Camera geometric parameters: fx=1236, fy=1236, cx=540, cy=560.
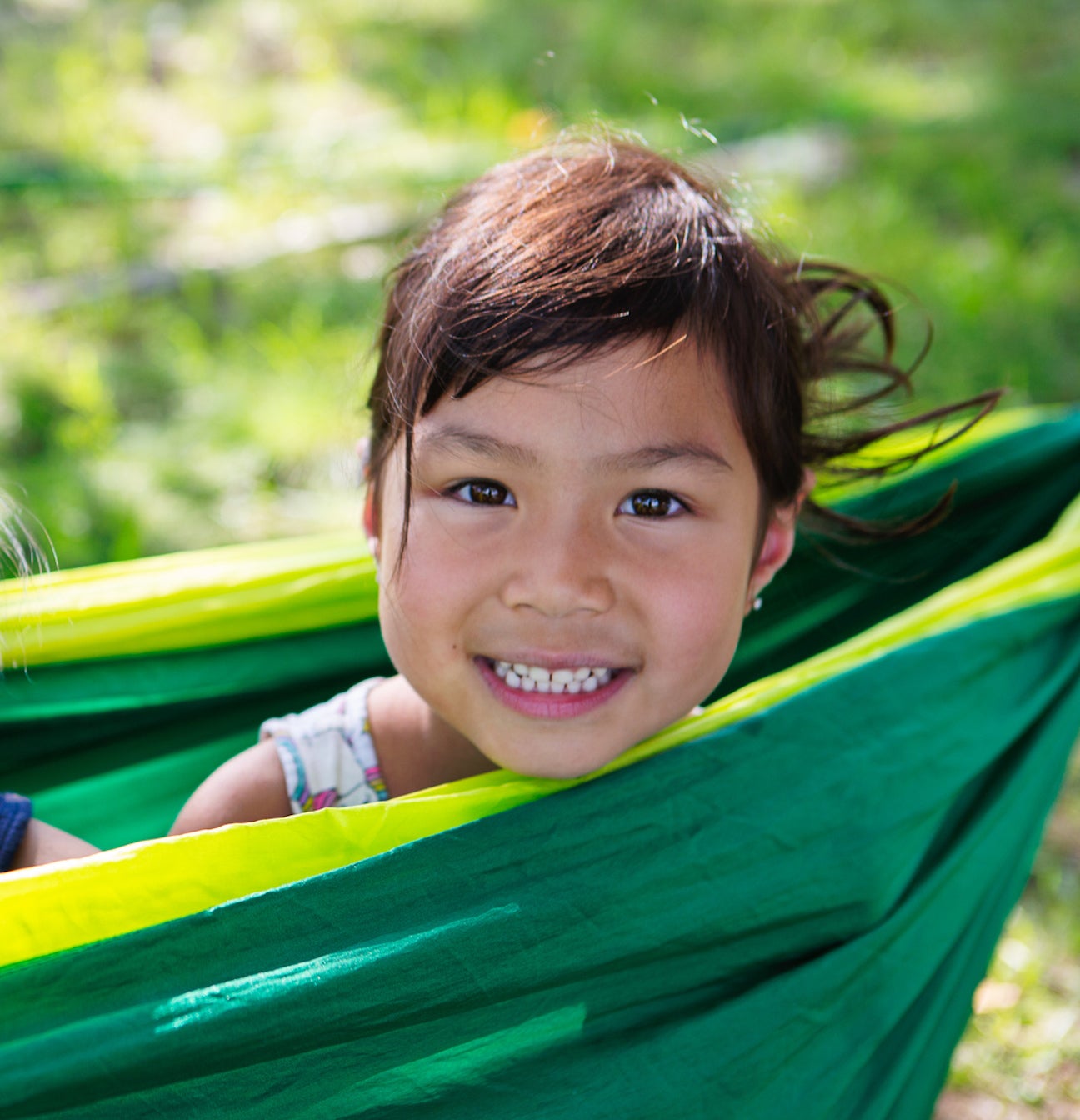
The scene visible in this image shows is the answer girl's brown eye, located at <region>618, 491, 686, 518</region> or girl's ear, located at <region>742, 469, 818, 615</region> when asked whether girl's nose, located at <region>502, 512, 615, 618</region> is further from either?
girl's ear, located at <region>742, 469, 818, 615</region>

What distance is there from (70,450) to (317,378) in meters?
0.58

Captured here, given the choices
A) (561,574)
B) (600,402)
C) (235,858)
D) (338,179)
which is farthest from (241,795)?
(338,179)

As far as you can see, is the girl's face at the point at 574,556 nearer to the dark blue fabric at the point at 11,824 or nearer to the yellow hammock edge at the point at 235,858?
the yellow hammock edge at the point at 235,858

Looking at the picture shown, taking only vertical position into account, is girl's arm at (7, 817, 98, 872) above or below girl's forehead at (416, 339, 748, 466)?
below

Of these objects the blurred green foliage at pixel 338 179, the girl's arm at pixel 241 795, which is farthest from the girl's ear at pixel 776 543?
the girl's arm at pixel 241 795

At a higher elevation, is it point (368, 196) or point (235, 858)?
point (368, 196)

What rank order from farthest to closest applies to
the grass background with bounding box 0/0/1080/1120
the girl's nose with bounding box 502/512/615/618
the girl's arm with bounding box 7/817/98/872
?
1. the grass background with bounding box 0/0/1080/1120
2. the girl's arm with bounding box 7/817/98/872
3. the girl's nose with bounding box 502/512/615/618

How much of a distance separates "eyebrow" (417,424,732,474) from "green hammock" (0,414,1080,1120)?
0.24m

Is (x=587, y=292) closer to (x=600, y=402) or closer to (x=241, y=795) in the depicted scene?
(x=600, y=402)

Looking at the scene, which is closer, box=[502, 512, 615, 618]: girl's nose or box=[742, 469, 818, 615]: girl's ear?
box=[502, 512, 615, 618]: girl's nose

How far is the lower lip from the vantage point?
1.06 metres

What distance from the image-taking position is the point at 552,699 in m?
1.07

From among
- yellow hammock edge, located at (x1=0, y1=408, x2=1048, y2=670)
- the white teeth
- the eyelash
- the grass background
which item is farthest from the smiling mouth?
the grass background

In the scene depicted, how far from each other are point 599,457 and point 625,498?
0.06m
